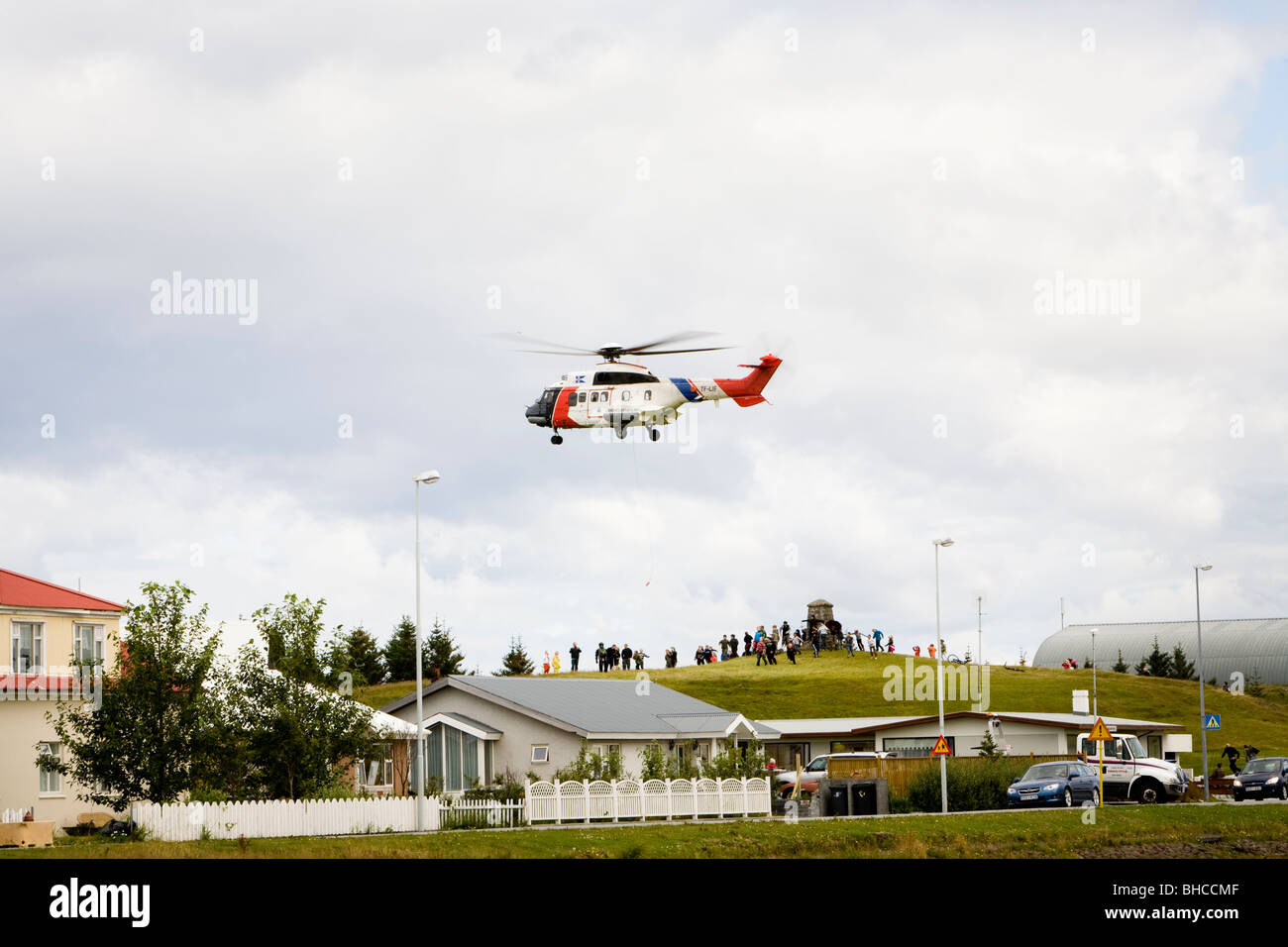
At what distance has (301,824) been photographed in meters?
35.3

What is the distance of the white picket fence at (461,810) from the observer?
33.8 meters

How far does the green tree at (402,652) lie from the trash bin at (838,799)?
4612 cm

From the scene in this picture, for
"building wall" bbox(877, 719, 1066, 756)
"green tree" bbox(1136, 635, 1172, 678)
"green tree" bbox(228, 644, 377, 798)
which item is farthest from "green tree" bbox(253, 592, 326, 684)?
"green tree" bbox(1136, 635, 1172, 678)

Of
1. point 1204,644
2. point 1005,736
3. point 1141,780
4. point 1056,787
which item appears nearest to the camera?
point 1056,787

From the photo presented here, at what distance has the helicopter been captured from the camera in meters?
46.8

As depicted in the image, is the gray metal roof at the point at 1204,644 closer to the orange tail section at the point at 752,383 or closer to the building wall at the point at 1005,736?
the building wall at the point at 1005,736

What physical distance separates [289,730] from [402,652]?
5102 cm

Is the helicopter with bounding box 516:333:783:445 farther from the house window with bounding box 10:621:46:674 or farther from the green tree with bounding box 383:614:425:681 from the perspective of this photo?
the green tree with bounding box 383:614:425:681

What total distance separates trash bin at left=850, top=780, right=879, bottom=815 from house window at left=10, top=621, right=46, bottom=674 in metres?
25.9

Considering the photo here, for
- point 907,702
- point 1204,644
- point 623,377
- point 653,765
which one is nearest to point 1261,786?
point 653,765

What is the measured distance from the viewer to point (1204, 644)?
389 feet

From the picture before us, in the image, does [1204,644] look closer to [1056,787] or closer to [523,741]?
[1056,787]
